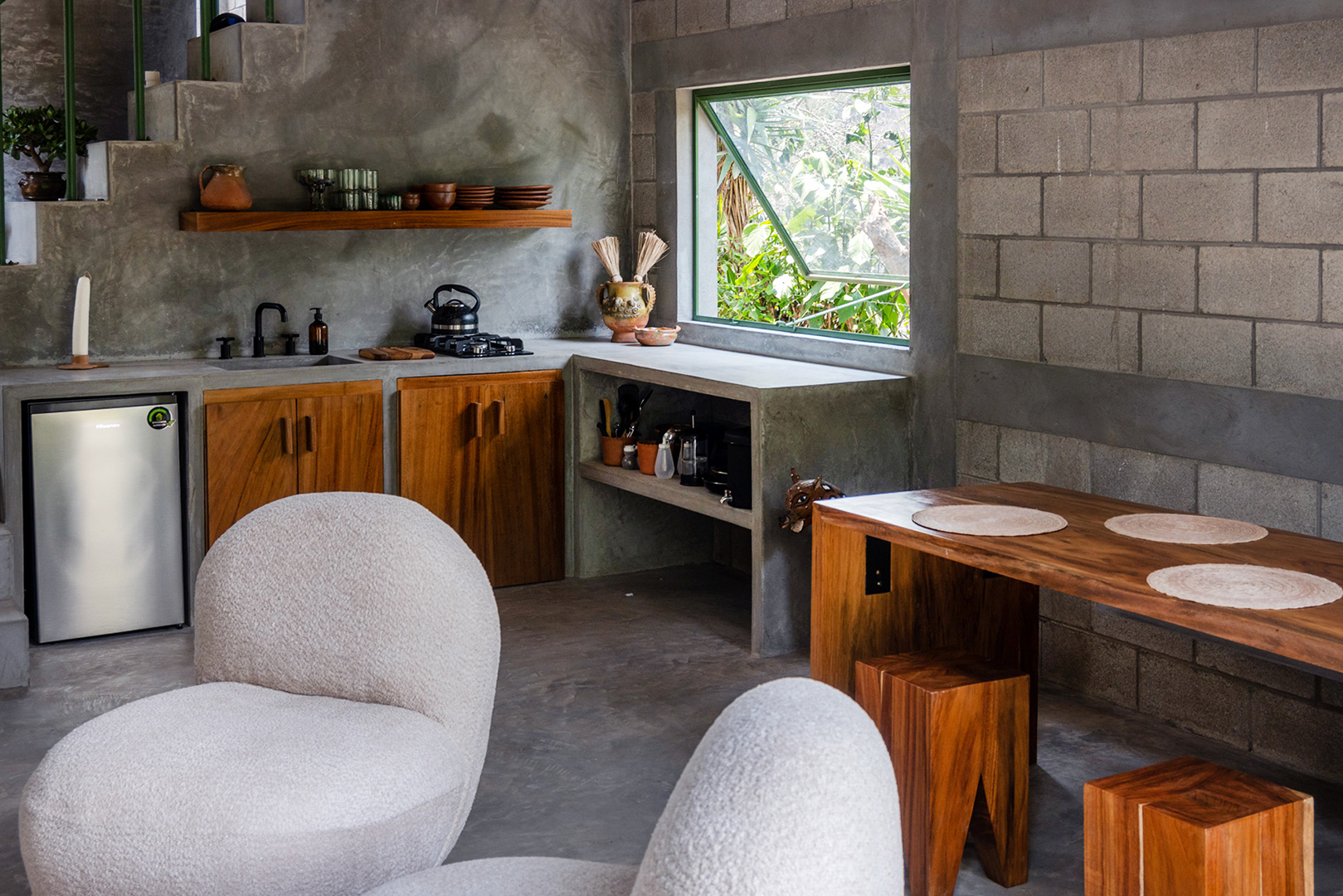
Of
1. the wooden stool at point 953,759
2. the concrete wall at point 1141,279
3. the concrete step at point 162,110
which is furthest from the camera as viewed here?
the concrete step at point 162,110

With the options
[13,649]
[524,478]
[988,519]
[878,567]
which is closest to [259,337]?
[524,478]

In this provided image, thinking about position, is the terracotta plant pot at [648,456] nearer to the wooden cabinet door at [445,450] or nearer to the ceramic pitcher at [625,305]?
the wooden cabinet door at [445,450]

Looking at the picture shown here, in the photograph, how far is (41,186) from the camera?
4871 millimetres

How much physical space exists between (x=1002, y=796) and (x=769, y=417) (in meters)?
1.69

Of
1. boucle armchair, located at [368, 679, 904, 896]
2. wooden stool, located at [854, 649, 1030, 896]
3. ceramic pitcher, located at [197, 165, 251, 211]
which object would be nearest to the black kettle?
ceramic pitcher, located at [197, 165, 251, 211]

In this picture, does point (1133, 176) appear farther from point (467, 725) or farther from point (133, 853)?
point (133, 853)

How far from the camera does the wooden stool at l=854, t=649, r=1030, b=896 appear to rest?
2.74 metres

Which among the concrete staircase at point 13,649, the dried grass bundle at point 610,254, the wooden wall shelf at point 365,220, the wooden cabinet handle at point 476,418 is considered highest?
the wooden wall shelf at point 365,220

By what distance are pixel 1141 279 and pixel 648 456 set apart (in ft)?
6.51

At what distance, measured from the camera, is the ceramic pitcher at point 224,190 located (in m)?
4.89

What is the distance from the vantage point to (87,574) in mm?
4445

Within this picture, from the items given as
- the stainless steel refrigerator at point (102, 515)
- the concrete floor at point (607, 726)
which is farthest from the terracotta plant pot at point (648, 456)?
the stainless steel refrigerator at point (102, 515)

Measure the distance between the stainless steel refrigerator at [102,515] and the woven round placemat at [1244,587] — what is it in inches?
128

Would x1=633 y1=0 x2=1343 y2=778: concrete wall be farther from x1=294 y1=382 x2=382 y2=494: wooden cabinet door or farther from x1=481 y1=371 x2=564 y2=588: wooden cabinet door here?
x1=294 y1=382 x2=382 y2=494: wooden cabinet door
